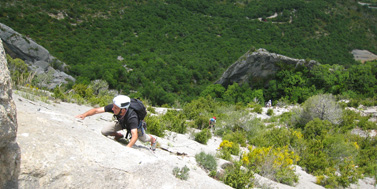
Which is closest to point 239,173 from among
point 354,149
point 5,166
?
point 5,166

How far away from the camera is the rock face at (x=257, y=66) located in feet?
76.3

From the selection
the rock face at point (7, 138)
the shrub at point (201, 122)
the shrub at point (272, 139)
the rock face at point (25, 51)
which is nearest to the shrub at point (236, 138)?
the shrub at point (272, 139)

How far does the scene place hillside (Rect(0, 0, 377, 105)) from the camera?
31953mm

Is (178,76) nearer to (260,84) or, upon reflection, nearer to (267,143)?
(260,84)

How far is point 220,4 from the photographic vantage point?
69.9 metres

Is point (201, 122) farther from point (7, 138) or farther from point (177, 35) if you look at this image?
point (177, 35)

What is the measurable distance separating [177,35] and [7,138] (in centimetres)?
5088

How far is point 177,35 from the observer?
168 feet

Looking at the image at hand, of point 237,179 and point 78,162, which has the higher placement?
point 78,162

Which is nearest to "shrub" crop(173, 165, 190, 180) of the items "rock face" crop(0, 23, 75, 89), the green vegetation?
the green vegetation

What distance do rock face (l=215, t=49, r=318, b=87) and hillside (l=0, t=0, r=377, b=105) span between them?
7236mm

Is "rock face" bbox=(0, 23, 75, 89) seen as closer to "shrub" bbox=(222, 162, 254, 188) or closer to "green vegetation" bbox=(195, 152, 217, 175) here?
"green vegetation" bbox=(195, 152, 217, 175)

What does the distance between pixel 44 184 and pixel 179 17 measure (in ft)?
195

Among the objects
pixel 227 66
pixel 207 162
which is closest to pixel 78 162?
pixel 207 162
